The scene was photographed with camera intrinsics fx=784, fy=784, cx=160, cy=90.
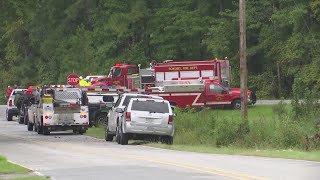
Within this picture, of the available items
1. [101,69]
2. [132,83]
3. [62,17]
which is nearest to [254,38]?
[101,69]

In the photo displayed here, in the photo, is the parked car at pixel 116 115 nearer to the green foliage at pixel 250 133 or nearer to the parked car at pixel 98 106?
the green foliage at pixel 250 133

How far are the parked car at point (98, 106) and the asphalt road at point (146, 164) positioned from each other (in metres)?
13.9

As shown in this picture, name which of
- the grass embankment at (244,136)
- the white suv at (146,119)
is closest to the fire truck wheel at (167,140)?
the white suv at (146,119)

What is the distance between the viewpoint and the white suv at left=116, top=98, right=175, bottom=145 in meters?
29.4

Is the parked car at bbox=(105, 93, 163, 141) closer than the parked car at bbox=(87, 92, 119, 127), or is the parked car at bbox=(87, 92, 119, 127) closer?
the parked car at bbox=(105, 93, 163, 141)

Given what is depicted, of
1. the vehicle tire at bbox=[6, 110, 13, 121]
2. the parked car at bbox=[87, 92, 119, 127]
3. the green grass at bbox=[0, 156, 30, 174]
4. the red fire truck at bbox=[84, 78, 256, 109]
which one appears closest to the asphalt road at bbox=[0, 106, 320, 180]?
Result: the green grass at bbox=[0, 156, 30, 174]

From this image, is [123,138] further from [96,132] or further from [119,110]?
[96,132]

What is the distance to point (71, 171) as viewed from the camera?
1848 centimetres

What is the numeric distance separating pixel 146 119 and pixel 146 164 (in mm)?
9395

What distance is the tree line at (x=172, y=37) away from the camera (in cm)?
6412

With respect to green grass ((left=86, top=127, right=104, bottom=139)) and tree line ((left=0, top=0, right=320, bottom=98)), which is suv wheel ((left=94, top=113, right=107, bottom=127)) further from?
tree line ((left=0, top=0, right=320, bottom=98))

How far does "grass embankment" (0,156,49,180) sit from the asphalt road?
46 centimetres

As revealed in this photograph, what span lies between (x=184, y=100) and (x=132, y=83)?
5844 mm

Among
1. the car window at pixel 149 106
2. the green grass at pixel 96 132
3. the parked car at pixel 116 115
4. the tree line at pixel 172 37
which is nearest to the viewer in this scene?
the car window at pixel 149 106
